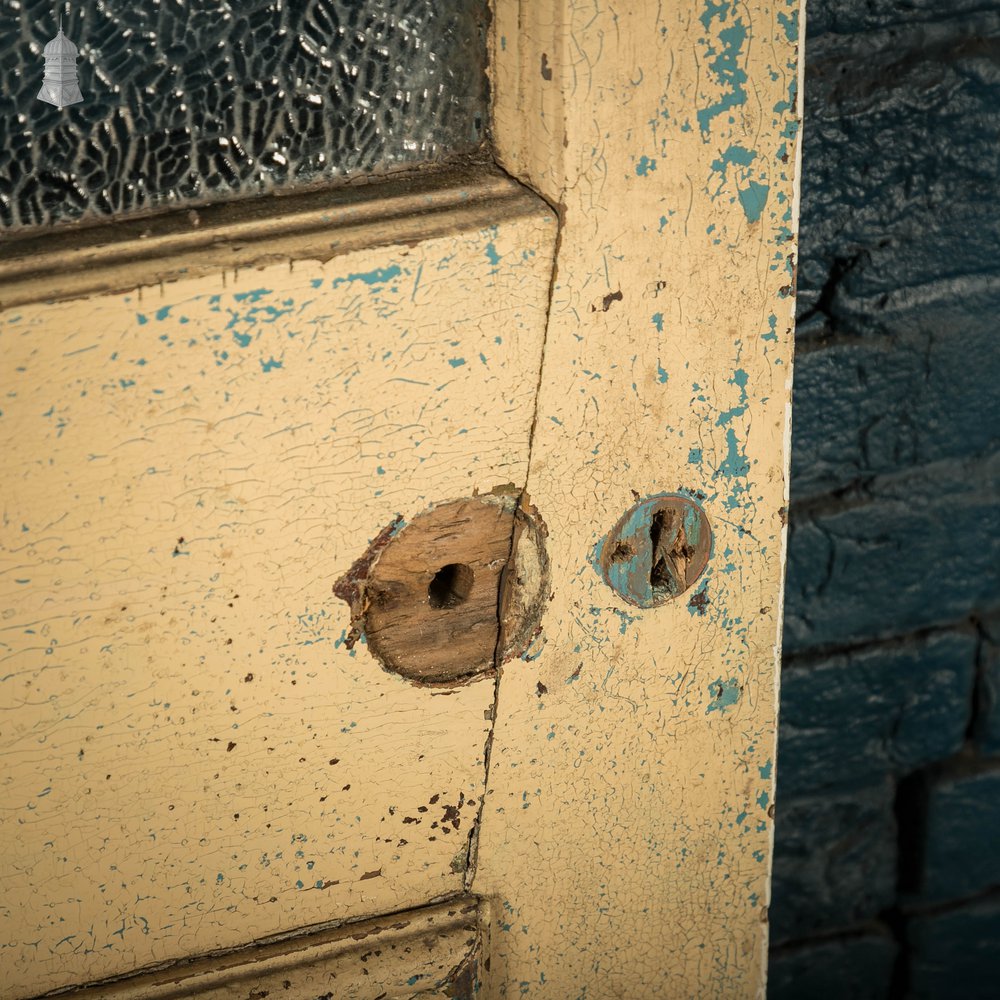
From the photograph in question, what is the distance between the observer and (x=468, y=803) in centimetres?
113

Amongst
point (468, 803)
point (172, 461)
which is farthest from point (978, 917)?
point (172, 461)

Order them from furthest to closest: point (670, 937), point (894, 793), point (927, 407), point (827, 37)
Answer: point (894, 793) < point (927, 407) < point (827, 37) < point (670, 937)

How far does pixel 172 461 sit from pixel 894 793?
55.2 inches

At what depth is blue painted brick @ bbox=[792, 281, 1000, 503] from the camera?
166cm

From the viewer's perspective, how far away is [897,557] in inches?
70.5

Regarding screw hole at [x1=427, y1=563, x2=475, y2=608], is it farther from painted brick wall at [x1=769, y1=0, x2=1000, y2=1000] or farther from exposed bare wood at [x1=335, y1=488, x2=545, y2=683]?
painted brick wall at [x1=769, y1=0, x2=1000, y2=1000]

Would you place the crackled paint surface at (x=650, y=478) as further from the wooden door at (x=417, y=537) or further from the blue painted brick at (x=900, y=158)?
the blue painted brick at (x=900, y=158)

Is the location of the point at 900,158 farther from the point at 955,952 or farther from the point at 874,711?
the point at 955,952

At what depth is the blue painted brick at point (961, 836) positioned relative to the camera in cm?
195

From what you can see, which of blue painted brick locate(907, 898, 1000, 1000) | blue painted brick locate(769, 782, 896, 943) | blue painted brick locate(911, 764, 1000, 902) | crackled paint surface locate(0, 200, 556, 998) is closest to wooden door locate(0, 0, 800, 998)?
crackled paint surface locate(0, 200, 556, 998)

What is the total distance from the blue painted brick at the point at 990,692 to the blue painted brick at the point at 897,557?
6 centimetres

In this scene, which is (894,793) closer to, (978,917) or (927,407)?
(978,917)

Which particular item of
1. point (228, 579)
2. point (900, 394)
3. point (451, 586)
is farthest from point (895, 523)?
point (228, 579)

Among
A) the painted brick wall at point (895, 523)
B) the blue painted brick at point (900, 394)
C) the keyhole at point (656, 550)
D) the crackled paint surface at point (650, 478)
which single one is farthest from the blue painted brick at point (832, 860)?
the keyhole at point (656, 550)
